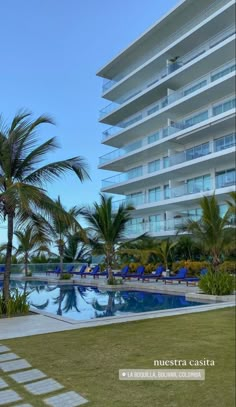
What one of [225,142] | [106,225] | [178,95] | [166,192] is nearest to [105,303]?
[106,225]

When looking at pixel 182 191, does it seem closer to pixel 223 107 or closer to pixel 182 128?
pixel 182 128

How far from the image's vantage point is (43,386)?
431 centimetres

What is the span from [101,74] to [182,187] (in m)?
20.0

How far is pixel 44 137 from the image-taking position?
34.4 ft

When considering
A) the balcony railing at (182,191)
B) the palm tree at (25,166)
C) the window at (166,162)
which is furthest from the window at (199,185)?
the palm tree at (25,166)

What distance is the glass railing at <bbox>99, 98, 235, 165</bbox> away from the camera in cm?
2923

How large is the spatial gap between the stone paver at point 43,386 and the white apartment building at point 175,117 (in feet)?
78.1

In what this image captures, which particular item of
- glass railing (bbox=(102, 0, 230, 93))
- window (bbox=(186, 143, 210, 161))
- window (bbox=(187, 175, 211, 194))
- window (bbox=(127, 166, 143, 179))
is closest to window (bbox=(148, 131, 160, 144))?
window (bbox=(127, 166, 143, 179))

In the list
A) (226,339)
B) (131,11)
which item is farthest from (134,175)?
(226,339)

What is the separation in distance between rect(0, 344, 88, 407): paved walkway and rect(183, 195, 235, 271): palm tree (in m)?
11.4

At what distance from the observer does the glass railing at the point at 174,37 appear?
31.0 metres

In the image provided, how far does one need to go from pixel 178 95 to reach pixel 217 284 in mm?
23255

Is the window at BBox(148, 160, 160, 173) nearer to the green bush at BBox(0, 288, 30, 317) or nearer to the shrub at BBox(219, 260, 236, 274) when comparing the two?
the shrub at BBox(219, 260, 236, 274)

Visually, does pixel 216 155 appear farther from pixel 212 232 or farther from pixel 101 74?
pixel 101 74
